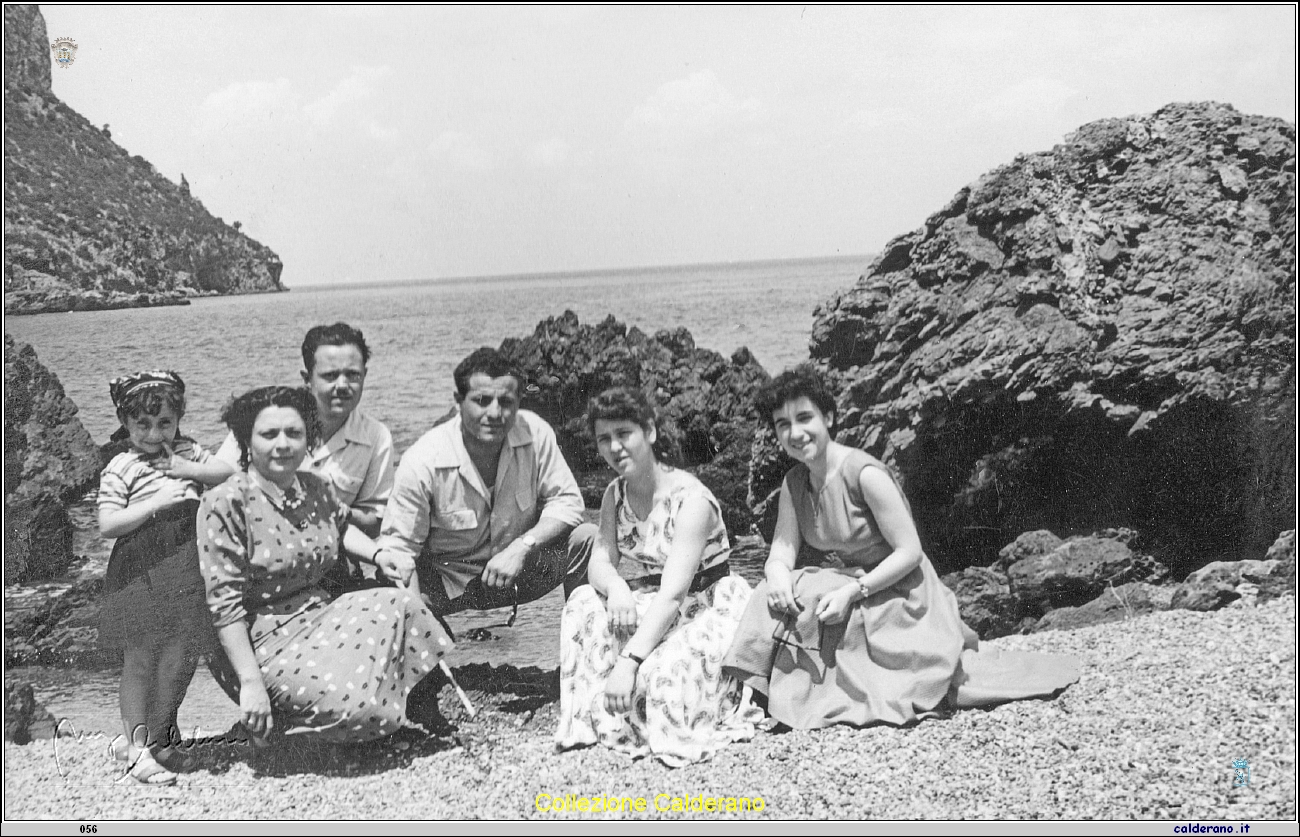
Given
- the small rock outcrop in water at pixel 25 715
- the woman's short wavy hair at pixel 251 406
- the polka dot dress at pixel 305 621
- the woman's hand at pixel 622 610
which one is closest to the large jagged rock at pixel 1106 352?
the woman's hand at pixel 622 610

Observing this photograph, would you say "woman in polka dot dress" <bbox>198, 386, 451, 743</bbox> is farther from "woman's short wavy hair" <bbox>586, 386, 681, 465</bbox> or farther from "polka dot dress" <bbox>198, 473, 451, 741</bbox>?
"woman's short wavy hair" <bbox>586, 386, 681, 465</bbox>

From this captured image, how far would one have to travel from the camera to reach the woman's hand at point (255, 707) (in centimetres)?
388

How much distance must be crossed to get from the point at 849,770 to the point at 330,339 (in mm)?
2732

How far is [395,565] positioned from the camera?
4266 millimetres

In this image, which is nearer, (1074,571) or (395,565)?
(395,565)

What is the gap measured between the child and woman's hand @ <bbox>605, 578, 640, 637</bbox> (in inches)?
64.6

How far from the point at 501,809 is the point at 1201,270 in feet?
13.5

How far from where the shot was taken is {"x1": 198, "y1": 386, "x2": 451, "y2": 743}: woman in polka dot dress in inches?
155

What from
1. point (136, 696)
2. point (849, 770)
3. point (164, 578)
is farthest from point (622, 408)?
point (136, 696)

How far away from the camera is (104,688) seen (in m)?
4.40

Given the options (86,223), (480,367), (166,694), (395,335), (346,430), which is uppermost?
(86,223)

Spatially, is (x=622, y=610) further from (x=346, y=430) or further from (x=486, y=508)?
(x=346, y=430)

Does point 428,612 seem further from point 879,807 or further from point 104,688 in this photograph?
point 879,807

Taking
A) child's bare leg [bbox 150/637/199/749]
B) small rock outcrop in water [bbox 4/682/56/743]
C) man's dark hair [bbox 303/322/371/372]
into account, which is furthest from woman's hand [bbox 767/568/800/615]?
small rock outcrop in water [bbox 4/682/56/743]
